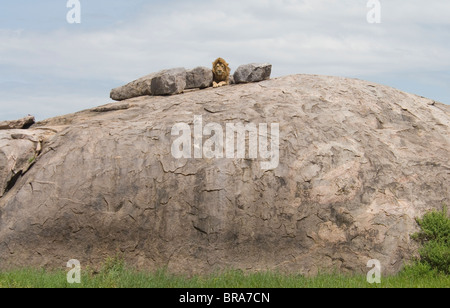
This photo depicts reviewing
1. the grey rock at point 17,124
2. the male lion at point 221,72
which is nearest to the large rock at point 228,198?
the male lion at point 221,72

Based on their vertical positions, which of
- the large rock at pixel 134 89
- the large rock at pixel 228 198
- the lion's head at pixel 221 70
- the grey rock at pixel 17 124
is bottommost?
the large rock at pixel 228 198

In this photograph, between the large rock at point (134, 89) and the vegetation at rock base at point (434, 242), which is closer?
the vegetation at rock base at point (434, 242)

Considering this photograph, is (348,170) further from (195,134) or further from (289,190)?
(195,134)

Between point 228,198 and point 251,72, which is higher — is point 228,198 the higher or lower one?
the lower one

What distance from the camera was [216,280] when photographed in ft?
39.5

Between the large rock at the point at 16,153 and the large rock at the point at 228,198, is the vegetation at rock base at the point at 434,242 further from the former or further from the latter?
the large rock at the point at 16,153

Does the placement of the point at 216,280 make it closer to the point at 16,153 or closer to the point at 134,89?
the point at 16,153

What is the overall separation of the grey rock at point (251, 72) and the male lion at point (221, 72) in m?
0.79

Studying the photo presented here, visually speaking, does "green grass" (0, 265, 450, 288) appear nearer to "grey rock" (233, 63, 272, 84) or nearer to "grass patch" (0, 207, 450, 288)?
"grass patch" (0, 207, 450, 288)

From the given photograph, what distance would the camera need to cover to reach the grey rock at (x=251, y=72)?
16.5 metres

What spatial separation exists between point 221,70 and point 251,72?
1.22 meters

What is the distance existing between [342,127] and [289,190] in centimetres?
231

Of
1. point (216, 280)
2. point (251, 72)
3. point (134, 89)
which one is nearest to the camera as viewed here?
point (216, 280)

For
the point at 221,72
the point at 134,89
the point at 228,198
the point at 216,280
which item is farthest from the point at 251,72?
the point at 216,280
